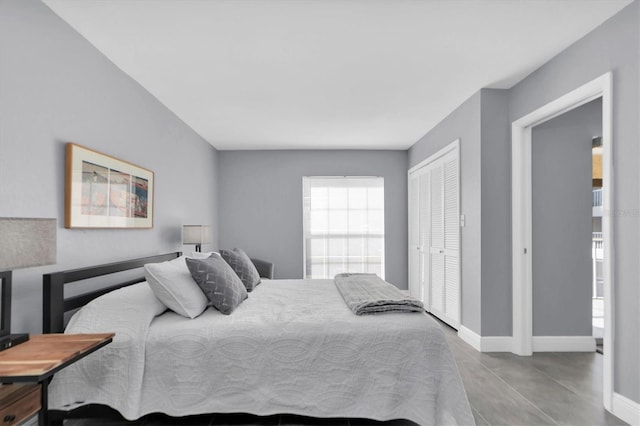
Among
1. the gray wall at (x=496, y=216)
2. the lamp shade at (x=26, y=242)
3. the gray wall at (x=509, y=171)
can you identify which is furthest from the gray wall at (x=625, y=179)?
the lamp shade at (x=26, y=242)

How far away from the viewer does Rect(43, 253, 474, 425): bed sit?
2.01 m

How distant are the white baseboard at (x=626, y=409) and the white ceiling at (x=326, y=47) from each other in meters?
2.43

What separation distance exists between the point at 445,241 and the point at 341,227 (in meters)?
2.03

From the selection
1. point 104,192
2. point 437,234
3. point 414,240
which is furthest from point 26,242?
point 414,240

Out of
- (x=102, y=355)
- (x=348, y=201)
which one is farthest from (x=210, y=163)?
(x=102, y=355)

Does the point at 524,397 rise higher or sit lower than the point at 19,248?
lower

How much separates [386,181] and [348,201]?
740mm

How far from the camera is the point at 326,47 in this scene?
8.73 ft

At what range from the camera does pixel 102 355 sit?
202 cm

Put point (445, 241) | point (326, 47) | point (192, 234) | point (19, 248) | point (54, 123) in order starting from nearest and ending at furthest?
point (19, 248)
point (54, 123)
point (326, 47)
point (192, 234)
point (445, 241)

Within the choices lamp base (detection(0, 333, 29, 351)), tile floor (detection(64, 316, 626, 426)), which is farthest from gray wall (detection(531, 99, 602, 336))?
lamp base (detection(0, 333, 29, 351))

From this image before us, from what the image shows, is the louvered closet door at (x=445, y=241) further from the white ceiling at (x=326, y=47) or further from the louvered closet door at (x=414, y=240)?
the white ceiling at (x=326, y=47)

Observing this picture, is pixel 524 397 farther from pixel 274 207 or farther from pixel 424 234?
pixel 274 207

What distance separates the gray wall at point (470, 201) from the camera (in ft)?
11.8
